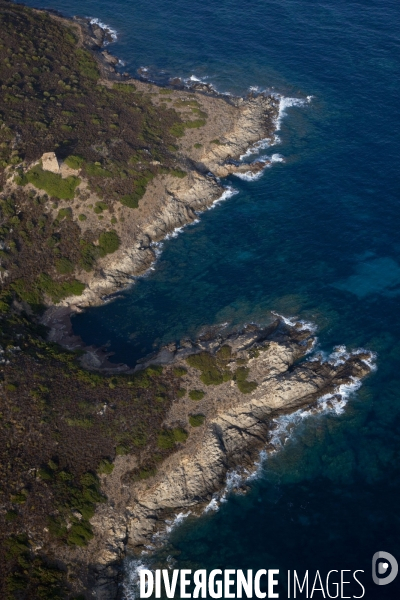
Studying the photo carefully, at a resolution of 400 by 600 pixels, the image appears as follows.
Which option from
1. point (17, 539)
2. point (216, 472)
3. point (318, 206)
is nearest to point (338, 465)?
point (216, 472)

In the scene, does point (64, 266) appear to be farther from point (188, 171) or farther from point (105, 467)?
point (105, 467)

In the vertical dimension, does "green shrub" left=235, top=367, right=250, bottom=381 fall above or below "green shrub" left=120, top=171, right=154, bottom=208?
below

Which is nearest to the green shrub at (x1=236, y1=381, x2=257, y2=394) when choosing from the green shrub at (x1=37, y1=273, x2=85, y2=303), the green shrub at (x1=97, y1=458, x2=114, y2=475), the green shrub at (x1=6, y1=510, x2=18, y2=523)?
the green shrub at (x1=97, y1=458, x2=114, y2=475)

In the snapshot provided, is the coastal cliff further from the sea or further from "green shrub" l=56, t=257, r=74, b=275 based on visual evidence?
the sea

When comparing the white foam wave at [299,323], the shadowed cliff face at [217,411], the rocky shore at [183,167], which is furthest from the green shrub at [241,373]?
the rocky shore at [183,167]

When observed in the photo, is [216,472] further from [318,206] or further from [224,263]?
[318,206]

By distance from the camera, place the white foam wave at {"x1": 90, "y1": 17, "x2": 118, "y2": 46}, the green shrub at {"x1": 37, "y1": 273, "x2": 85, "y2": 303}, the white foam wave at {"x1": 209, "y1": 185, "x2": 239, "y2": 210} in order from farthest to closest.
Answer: the white foam wave at {"x1": 90, "y1": 17, "x2": 118, "y2": 46}, the white foam wave at {"x1": 209, "y1": 185, "x2": 239, "y2": 210}, the green shrub at {"x1": 37, "y1": 273, "x2": 85, "y2": 303}
